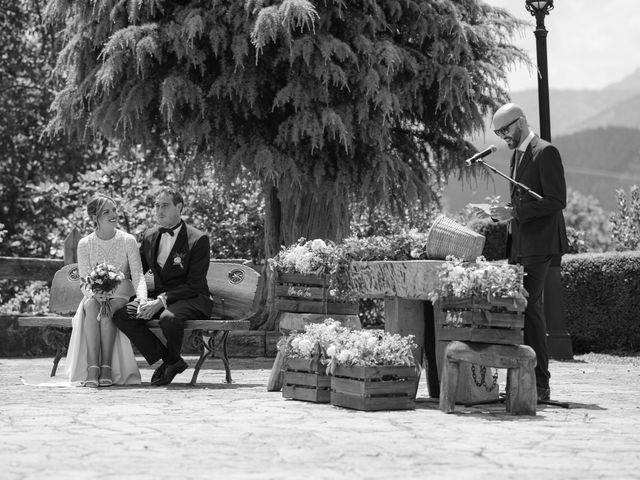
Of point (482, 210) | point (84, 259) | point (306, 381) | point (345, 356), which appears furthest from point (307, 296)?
point (84, 259)

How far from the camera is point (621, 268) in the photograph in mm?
13523

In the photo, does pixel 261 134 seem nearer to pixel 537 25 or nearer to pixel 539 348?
pixel 537 25

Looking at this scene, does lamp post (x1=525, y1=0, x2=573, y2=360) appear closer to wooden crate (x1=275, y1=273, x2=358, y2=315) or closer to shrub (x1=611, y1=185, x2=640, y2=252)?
wooden crate (x1=275, y1=273, x2=358, y2=315)

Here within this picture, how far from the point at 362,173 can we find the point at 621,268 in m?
3.49

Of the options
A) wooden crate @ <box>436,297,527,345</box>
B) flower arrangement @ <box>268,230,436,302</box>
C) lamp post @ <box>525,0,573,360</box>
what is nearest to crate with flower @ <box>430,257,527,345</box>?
wooden crate @ <box>436,297,527,345</box>

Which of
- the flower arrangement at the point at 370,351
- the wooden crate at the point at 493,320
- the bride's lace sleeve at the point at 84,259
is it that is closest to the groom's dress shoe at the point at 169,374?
the bride's lace sleeve at the point at 84,259

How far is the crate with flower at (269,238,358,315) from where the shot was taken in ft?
27.7

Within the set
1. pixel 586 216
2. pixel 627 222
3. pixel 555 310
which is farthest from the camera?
pixel 586 216

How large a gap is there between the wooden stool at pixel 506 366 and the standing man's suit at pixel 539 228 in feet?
2.37

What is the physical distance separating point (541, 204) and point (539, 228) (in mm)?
213

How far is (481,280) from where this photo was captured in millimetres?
7172

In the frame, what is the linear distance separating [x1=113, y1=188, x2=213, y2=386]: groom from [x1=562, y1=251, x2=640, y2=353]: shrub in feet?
20.3

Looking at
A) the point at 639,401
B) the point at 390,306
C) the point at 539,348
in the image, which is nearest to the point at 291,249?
the point at 390,306

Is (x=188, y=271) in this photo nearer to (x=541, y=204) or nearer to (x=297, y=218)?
(x=541, y=204)
